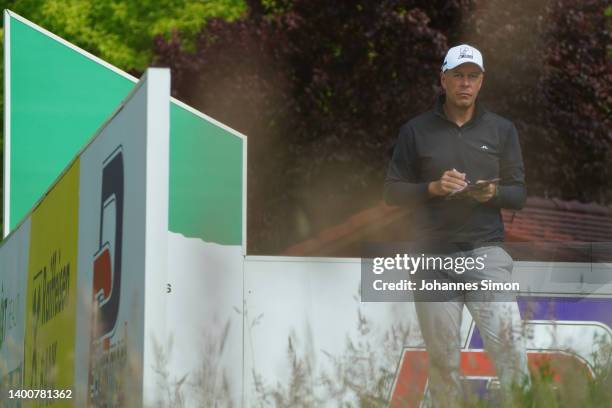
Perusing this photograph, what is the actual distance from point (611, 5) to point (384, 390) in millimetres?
23263

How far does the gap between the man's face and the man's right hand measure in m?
0.38

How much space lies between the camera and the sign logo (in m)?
5.36

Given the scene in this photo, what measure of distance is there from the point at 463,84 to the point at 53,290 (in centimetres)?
224

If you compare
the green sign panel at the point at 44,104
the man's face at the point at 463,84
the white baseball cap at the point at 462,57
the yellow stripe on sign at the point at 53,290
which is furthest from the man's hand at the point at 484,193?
the green sign panel at the point at 44,104

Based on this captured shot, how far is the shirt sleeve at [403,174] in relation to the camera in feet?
20.9

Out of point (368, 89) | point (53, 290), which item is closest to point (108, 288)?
point (53, 290)

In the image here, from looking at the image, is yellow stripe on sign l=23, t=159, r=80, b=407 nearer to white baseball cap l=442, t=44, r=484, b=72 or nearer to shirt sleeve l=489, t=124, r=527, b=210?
white baseball cap l=442, t=44, r=484, b=72

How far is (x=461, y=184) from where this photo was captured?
6156 millimetres

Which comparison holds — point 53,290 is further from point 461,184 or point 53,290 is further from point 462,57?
point 462,57

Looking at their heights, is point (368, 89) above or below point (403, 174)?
above

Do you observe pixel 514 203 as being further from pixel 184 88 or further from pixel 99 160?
pixel 184 88

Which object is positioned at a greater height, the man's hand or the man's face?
the man's face

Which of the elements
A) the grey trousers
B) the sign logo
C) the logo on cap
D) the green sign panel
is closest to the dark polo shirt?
the grey trousers

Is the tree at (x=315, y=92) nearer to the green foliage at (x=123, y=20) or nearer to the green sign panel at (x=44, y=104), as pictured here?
the green foliage at (x=123, y=20)
